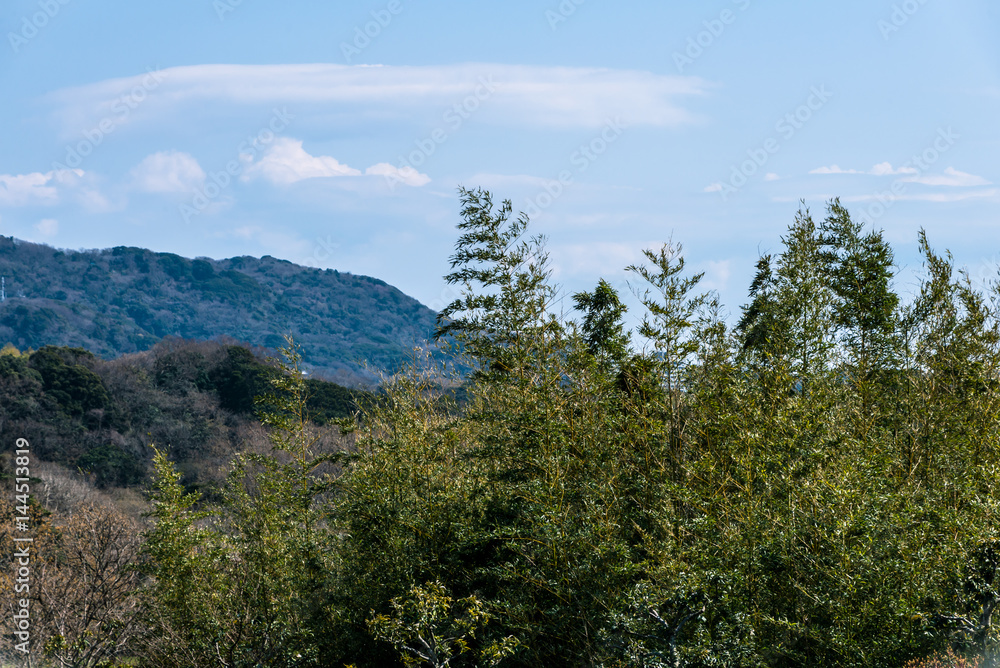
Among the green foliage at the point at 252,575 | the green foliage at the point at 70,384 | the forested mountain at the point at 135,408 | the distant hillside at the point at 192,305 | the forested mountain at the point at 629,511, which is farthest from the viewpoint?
the distant hillside at the point at 192,305

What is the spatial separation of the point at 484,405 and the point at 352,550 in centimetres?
213

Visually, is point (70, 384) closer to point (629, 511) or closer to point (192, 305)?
point (629, 511)

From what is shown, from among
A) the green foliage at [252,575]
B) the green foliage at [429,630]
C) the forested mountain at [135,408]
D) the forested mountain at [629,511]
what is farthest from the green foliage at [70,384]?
the green foliage at [429,630]

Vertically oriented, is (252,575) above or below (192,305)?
below

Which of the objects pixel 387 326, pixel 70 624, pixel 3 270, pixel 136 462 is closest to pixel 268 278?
pixel 387 326

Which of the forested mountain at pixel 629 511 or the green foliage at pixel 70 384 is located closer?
the forested mountain at pixel 629 511

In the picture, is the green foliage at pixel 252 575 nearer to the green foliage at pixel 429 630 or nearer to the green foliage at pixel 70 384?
the green foliage at pixel 429 630

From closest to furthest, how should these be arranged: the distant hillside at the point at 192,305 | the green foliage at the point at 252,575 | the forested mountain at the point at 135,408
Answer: the green foliage at the point at 252,575, the forested mountain at the point at 135,408, the distant hillside at the point at 192,305

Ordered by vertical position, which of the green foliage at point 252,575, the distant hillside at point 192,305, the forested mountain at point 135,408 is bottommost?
the green foliage at point 252,575

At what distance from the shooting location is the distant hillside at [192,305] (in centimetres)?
8925

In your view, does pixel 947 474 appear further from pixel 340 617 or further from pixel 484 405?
pixel 340 617

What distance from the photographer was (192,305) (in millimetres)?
105438

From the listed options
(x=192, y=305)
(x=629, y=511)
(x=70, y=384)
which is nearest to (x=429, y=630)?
(x=629, y=511)

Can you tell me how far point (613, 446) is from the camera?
8.09 m
